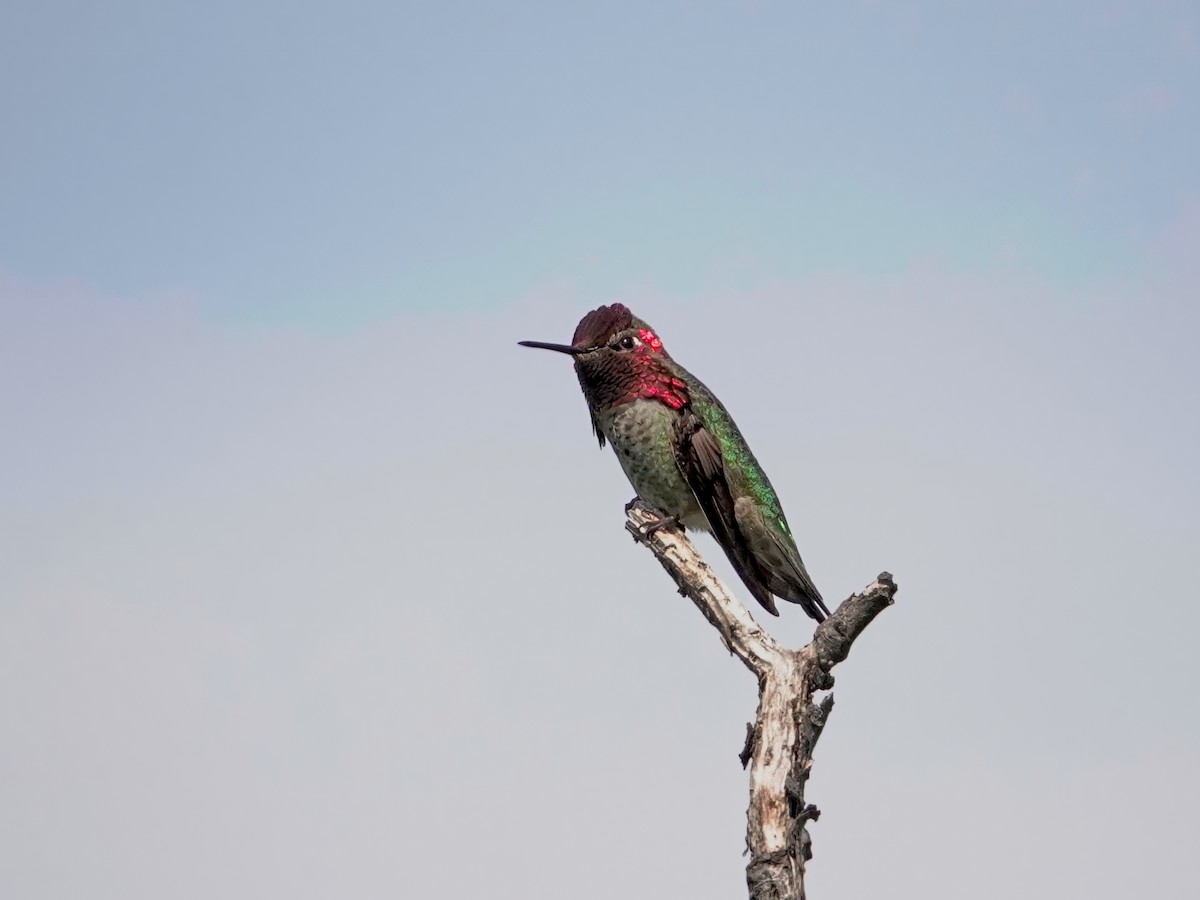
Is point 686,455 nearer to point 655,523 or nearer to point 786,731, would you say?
point 655,523

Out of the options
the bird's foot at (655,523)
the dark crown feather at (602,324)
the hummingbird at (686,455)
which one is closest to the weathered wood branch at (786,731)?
the bird's foot at (655,523)

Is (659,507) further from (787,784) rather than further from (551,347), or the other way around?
(787,784)

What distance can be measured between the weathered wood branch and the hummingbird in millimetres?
1920

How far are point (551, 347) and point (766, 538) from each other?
2426 mm

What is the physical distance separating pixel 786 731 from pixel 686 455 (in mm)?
3026

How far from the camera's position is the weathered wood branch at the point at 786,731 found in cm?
779

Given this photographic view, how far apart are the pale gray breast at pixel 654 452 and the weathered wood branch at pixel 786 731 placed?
200 centimetres

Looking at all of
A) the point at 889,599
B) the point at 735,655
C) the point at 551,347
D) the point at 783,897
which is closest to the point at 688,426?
the point at 551,347

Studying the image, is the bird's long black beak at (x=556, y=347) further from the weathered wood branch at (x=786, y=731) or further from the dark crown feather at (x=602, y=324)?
the weathered wood branch at (x=786, y=731)

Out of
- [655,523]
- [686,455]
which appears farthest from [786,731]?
[686,455]

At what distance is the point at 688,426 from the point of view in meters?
10.6

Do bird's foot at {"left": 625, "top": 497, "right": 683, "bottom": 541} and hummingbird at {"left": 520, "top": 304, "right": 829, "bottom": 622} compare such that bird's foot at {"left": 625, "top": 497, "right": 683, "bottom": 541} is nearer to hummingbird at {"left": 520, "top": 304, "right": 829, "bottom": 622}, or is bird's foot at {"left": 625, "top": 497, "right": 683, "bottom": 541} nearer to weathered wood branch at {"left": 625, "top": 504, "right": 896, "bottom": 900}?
hummingbird at {"left": 520, "top": 304, "right": 829, "bottom": 622}

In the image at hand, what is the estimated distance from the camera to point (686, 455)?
10.6 meters

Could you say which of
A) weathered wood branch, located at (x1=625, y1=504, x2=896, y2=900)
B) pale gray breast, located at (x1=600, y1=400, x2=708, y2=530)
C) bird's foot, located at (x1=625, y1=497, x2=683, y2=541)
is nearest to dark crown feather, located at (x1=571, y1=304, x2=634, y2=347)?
pale gray breast, located at (x1=600, y1=400, x2=708, y2=530)
